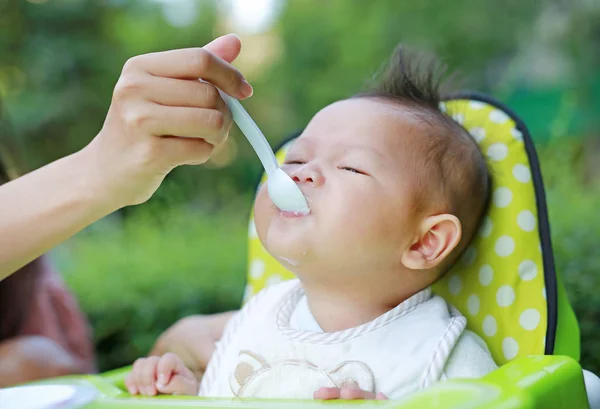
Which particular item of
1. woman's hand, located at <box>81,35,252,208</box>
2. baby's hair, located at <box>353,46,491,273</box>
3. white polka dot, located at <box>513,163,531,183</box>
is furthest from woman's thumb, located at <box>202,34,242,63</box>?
white polka dot, located at <box>513,163,531,183</box>

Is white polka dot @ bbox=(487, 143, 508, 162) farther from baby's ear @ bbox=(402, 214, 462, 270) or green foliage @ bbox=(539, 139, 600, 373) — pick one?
green foliage @ bbox=(539, 139, 600, 373)

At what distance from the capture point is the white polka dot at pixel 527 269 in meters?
1.20

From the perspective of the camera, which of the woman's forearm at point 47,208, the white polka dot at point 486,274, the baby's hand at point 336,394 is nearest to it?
the baby's hand at point 336,394

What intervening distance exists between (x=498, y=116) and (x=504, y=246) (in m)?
0.25

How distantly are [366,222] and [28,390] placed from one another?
498mm

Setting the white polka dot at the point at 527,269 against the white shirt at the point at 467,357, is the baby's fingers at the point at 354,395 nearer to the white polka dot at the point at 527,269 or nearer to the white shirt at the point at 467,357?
the white shirt at the point at 467,357

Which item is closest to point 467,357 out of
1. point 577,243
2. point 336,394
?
point 336,394

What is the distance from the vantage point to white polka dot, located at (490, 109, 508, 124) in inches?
51.6

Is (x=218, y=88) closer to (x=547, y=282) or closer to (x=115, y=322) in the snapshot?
(x=547, y=282)

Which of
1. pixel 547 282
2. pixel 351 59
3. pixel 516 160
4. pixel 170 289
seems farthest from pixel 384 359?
pixel 351 59

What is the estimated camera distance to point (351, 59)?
5164 mm

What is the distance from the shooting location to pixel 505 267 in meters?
1.21

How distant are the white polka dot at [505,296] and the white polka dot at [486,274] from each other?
0.03m

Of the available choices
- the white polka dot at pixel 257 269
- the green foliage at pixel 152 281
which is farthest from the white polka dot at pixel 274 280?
the green foliage at pixel 152 281
